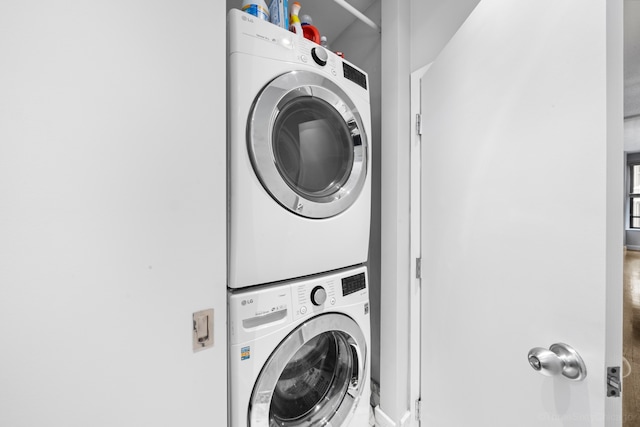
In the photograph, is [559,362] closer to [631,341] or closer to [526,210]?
[526,210]

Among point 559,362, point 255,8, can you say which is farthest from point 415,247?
point 255,8

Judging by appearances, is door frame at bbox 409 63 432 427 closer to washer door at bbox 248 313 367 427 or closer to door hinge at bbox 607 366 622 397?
washer door at bbox 248 313 367 427

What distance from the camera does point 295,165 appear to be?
0.93 m

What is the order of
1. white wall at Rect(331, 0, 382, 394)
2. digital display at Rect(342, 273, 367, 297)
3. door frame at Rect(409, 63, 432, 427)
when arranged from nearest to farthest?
1. digital display at Rect(342, 273, 367, 297)
2. door frame at Rect(409, 63, 432, 427)
3. white wall at Rect(331, 0, 382, 394)

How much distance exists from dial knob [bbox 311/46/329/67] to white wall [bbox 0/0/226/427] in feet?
1.16

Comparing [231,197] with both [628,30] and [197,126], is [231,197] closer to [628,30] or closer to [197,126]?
[197,126]

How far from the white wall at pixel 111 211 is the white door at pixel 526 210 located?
0.90 m

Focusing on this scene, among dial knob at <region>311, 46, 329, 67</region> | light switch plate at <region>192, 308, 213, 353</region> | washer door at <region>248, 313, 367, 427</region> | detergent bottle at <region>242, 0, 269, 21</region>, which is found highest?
detergent bottle at <region>242, 0, 269, 21</region>

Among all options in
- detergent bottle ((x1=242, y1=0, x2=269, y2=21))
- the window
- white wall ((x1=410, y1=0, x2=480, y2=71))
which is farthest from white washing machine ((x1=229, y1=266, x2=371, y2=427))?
the window

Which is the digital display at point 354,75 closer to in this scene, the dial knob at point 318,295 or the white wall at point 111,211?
the white wall at point 111,211

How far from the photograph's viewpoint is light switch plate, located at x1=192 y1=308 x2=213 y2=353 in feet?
2.24

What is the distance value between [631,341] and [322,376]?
4.95ft

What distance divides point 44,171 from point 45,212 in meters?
0.09

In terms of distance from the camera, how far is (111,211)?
57 centimetres
